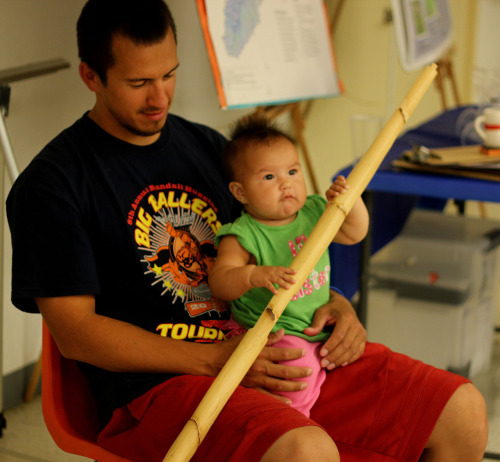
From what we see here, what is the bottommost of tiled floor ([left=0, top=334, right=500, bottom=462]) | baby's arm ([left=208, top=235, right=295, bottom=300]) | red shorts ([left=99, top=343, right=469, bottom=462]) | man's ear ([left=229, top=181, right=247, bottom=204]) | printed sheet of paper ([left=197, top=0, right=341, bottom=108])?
tiled floor ([left=0, top=334, right=500, bottom=462])

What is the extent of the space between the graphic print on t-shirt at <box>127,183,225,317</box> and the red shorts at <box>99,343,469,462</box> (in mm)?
181

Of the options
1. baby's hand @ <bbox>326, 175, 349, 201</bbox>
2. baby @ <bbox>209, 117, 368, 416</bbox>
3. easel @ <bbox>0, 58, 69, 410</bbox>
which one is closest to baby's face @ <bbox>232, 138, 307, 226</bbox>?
baby @ <bbox>209, 117, 368, 416</bbox>

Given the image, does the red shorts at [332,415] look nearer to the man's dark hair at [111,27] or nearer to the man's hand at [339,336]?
the man's hand at [339,336]

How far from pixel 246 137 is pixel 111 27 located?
309 mm

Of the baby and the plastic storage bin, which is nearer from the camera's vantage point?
the baby

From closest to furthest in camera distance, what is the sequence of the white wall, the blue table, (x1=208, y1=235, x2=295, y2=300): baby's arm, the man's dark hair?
1. (x1=208, y1=235, x2=295, y2=300): baby's arm
2. the man's dark hair
3. the blue table
4. the white wall

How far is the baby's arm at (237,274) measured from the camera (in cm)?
97

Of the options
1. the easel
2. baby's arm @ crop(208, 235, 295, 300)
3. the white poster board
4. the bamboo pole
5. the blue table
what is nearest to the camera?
the bamboo pole

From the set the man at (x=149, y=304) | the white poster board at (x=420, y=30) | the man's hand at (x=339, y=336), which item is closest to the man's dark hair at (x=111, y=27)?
the man at (x=149, y=304)

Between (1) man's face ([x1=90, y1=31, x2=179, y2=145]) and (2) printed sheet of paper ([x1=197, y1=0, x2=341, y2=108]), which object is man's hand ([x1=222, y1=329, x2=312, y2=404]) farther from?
(2) printed sheet of paper ([x1=197, y1=0, x2=341, y2=108])

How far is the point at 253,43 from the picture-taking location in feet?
7.42

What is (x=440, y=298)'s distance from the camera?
1.98m

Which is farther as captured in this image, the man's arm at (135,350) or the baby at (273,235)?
the baby at (273,235)

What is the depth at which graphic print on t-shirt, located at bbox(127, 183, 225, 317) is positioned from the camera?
1.11 m
